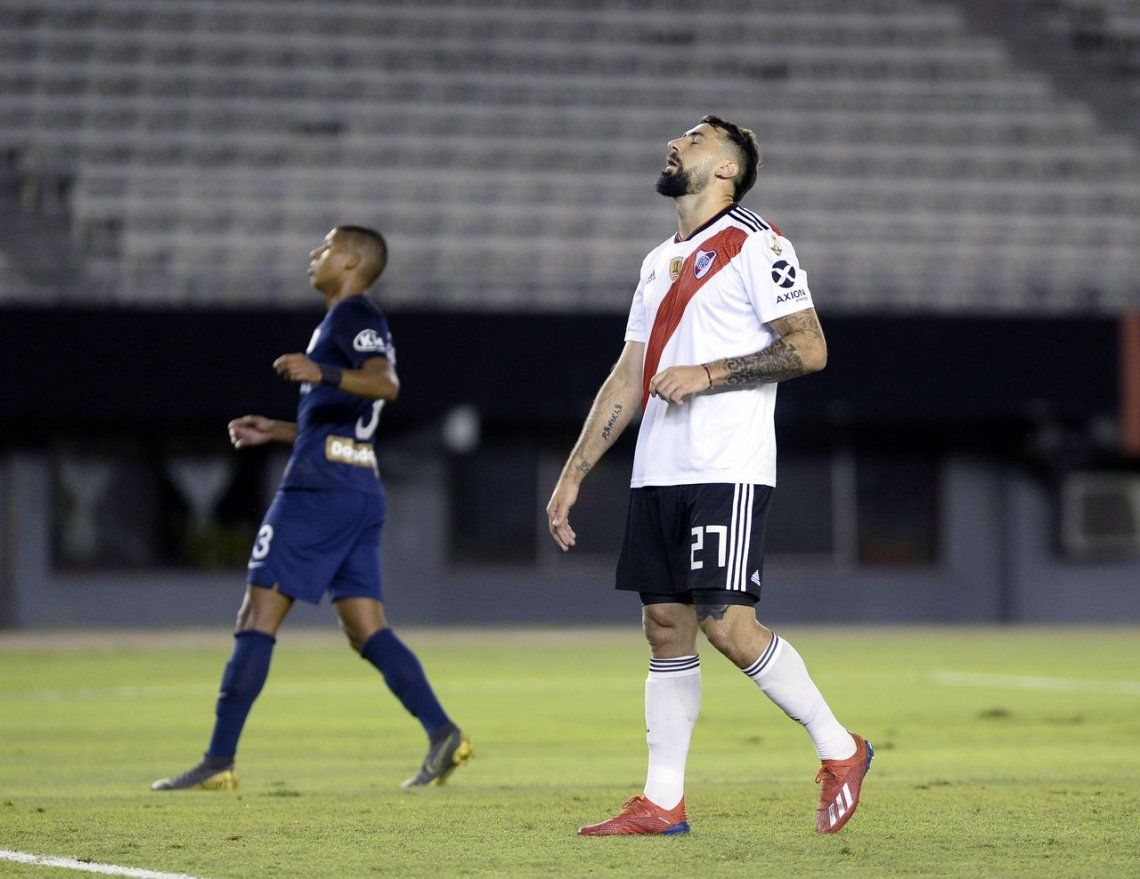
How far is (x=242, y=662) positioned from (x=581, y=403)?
14.7 metres

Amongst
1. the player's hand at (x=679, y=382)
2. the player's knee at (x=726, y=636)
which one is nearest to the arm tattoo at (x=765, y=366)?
the player's hand at (x=679, y=382)

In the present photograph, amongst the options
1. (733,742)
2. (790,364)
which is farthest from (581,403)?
(790,364)

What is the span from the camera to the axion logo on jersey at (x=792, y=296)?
6.11 m

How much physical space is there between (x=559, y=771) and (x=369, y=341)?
2.14m

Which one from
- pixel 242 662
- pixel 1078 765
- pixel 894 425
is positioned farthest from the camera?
pixel 894 425

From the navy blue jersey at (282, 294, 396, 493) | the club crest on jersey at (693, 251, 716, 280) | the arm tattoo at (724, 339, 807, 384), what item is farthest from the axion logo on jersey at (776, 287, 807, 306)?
the navy blue jersey at (282, 294, 396, 493)

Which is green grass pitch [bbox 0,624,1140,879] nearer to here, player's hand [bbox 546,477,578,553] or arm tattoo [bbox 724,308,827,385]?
player's hand [bbox 546,477,578,553]

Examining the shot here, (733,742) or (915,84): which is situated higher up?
(915,84)

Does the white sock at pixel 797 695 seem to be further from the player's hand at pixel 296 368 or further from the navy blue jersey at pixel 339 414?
the navy blue jersey at pixel 339 414

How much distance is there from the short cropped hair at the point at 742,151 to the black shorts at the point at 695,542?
102cm

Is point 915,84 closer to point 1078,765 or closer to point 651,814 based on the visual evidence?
point 1078,765

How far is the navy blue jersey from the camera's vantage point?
804 cm

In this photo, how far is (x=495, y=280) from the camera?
23.8 metres

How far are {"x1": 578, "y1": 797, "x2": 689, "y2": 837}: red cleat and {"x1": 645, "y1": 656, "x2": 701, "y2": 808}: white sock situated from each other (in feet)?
0.08
